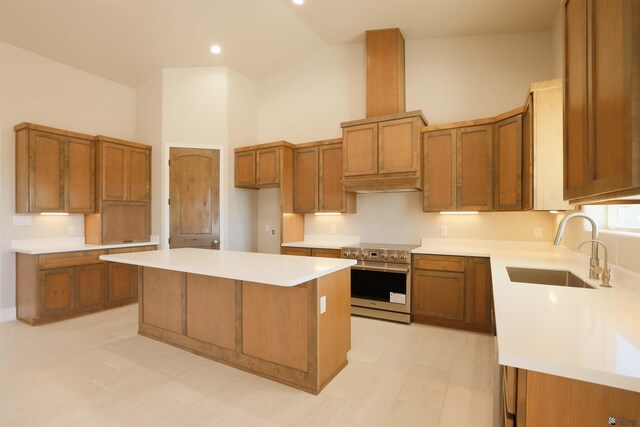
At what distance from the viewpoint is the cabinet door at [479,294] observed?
334cm

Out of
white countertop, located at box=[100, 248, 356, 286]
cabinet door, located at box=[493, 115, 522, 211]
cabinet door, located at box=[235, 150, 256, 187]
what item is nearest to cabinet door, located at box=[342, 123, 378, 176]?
cabinet door, located at box=[493, 115, 522, 211]

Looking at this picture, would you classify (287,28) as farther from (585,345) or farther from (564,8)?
(585,345)

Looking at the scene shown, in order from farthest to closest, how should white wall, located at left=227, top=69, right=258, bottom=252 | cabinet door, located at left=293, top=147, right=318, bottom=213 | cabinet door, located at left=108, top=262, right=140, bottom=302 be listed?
white wall, located at left=227, top=69, right=258, bottom=252
cabinet door, located at left=293, top=147, right=318, bottom=213
cabinet door, located at left=108, top=262, right=140, bottom=302

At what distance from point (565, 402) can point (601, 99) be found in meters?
0.95

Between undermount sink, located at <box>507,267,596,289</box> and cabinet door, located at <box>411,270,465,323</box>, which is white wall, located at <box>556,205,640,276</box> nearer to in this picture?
undermount sink, located at <box>507,267,596,289</box>

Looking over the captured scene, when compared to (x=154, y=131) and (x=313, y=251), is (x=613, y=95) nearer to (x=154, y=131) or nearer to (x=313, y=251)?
(x=313, y=251)

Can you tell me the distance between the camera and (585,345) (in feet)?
3.18

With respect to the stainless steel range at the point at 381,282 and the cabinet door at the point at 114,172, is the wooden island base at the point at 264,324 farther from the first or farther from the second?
the cabinet door at the point at 114,172

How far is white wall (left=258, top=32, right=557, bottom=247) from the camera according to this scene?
12.2 feet

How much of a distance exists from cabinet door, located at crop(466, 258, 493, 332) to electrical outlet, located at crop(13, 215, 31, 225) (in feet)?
18.1

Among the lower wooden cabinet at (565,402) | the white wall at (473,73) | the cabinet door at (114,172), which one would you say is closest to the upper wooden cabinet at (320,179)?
the white wall at (473,73)

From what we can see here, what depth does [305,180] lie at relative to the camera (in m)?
4.71

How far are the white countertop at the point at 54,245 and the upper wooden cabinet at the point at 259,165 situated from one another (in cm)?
171

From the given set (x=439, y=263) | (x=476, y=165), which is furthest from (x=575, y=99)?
(x=439, y=263)
